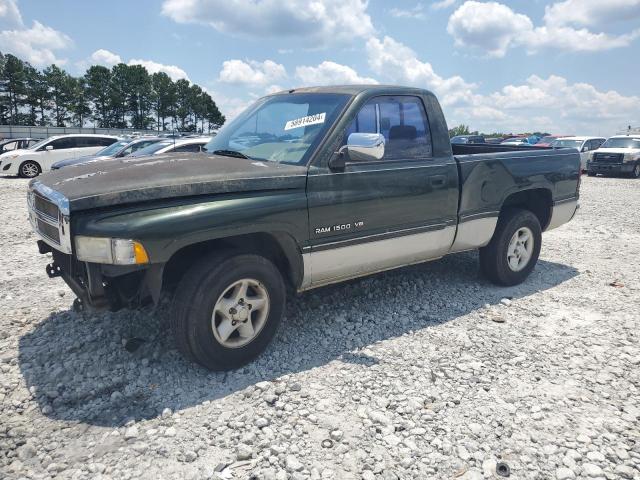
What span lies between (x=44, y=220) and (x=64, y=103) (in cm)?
7254

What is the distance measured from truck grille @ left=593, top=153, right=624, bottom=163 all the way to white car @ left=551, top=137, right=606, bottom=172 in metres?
0.67

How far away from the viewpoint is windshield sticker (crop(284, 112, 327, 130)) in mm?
3674

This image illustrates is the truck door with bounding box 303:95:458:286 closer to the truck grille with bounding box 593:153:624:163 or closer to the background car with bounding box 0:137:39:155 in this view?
the truck grille with bounding box 593:153:624:163

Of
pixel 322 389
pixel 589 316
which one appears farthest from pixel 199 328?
pixel 589 316

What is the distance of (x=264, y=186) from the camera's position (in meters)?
3.21

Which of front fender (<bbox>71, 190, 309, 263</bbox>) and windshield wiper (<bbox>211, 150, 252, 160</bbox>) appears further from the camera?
windshield wiper (<bbox>211, 150, 252, 160</bbox>)

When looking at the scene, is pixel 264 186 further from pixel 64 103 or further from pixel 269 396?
pixel 64 103

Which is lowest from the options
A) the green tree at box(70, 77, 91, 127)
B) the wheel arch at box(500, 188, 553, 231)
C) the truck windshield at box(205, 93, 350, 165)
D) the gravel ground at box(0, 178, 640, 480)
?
the gravel ground at box(0, 178, 640, 480)

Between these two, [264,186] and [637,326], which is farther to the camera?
[637,326]

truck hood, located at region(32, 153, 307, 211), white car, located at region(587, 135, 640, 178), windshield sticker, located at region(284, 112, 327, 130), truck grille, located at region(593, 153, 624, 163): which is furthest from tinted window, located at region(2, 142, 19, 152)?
truck grille, located at region(593, 153, 624, 163)

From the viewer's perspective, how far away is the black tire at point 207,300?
9.87 ft

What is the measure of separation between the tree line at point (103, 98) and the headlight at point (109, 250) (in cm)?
6922

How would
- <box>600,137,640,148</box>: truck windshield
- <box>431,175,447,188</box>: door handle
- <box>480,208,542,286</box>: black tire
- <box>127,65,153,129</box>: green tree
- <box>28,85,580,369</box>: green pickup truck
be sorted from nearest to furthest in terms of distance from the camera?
1. <box>28,85,580,369</box>: green pickup truck
2. <box>431,175,447,188</box>: door handle
3. <box>480,208,542,286</box>: black tire
4. <box>600,137,640,148</box>: truck windshield
5. <box>127,65,153,129</box>: green tree

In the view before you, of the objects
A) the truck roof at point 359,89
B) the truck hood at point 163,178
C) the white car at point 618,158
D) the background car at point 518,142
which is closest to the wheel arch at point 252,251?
the truck hood at point 163,178
